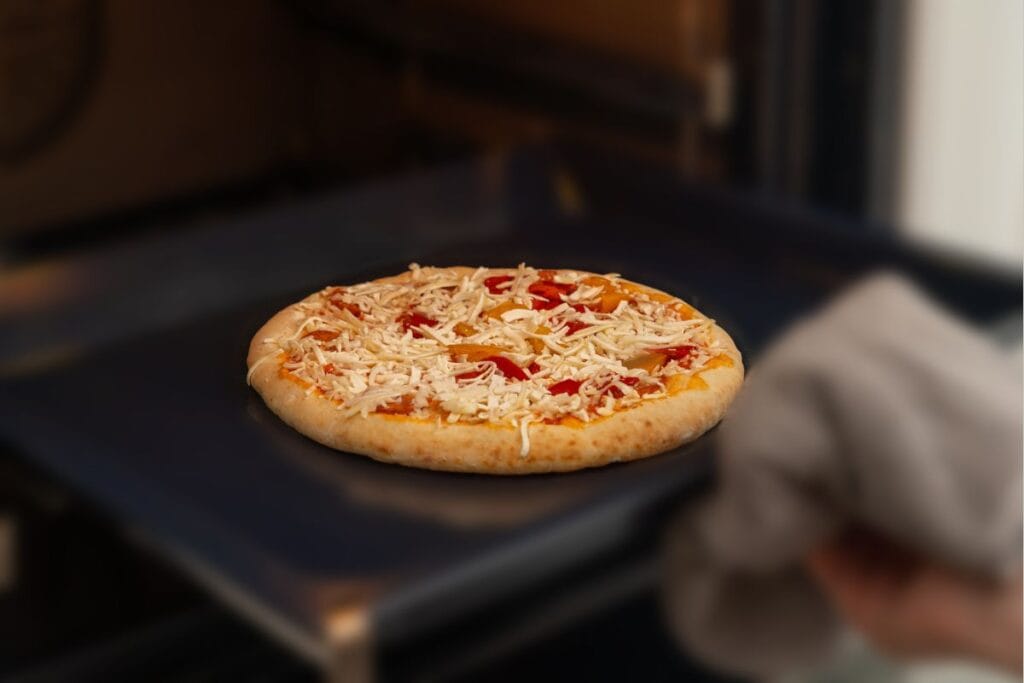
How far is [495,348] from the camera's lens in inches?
8.6

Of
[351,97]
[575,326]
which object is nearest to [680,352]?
[575,326]

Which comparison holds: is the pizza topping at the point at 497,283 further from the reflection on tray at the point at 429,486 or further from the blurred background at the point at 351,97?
the blurred background at the point at 351,97

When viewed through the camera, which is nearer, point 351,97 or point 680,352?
point 680,352

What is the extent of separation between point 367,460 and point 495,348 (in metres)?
0.03

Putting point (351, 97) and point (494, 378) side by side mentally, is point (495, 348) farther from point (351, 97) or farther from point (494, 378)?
point (351, 97)

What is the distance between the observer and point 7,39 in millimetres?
779

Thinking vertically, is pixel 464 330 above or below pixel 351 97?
above

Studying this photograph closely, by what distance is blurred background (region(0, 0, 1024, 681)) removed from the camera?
14.2 inches

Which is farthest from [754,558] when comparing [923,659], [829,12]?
[829,12]

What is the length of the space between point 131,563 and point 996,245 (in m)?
0.38

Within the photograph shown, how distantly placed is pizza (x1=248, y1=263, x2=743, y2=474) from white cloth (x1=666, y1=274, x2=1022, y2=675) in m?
0.01

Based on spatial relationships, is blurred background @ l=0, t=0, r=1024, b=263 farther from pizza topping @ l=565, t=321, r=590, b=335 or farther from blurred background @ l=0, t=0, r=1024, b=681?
pizza topping @ l=565, t=321, r=590, b=335

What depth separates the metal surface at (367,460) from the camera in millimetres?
243

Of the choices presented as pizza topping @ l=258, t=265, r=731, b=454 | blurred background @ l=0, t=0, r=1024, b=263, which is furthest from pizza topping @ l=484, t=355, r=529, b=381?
blurred background @ l=0, t=0, r=1024, b=263
